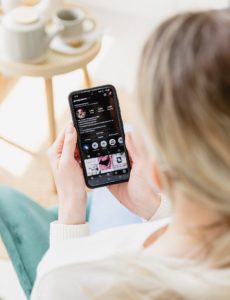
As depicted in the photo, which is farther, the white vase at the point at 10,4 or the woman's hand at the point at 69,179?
the white vase at the point at 10,4

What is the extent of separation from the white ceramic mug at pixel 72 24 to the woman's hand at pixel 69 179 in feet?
1.79

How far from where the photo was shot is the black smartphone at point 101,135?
1019 mm

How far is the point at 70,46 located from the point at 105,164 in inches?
22.2

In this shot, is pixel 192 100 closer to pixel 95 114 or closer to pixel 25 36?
pixel 95 114

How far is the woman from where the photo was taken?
0.52m

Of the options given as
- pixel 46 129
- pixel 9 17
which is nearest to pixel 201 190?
pixel 9 17

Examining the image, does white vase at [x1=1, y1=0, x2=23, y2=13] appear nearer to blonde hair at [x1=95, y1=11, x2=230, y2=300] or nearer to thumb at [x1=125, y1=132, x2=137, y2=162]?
thumb at [x1=125, y1=132, x2=137, y2=162]

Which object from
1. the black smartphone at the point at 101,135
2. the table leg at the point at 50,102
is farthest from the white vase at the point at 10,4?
the black smartphone at the point at 101,135

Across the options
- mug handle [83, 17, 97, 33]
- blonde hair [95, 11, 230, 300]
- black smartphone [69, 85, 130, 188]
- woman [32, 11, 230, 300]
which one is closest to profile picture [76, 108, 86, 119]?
black smartphone [69, 85, 130, 188]

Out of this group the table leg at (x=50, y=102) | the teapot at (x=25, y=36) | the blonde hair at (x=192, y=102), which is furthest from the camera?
the table leg at (x=50, y=102)

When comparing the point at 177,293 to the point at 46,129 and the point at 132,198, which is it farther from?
the point at 46,129

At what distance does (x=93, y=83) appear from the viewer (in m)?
2.01

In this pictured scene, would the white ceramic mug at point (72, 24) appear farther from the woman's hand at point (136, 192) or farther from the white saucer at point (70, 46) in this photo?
the woman's hand at point (136, 192)

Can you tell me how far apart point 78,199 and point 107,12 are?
1533mm
